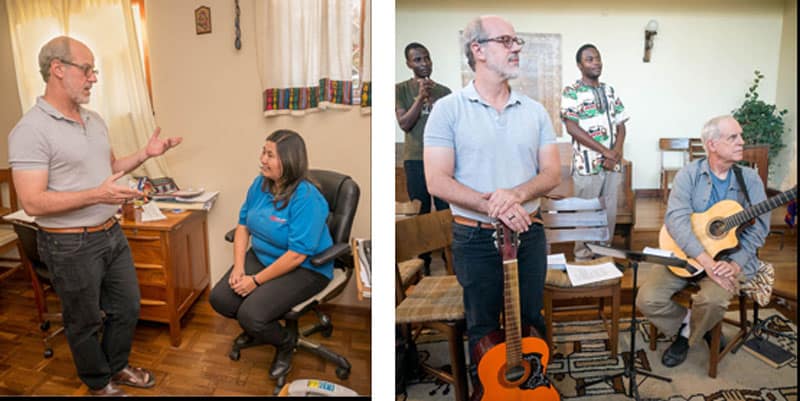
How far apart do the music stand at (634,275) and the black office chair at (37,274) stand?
154 centimetres

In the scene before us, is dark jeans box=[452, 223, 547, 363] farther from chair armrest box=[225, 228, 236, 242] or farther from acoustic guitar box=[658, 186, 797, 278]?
chair armrest box=[225, 228, 236, 242]

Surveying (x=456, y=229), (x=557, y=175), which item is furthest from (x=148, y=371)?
(x=557, y=175)

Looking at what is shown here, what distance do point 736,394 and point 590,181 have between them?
76cm

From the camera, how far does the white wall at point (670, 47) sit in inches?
53.6

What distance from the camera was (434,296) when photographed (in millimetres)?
1589

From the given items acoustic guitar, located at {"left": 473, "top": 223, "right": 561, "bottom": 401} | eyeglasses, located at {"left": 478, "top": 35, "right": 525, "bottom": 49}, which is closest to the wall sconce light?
eyeglasses, located at {"left": 478, "top": 35, "right": 525, "bottom": 49}

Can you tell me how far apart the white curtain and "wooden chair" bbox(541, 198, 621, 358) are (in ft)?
3.86

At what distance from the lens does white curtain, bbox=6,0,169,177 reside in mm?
1237

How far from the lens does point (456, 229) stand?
4.89ft

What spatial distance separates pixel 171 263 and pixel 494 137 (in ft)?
3.18

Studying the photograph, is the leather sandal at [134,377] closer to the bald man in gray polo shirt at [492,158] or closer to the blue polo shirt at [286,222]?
the blue polo shirt at [286,222]


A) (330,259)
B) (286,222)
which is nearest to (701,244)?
(330,259)

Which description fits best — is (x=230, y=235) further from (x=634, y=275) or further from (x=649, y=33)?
(x=649, y=33)

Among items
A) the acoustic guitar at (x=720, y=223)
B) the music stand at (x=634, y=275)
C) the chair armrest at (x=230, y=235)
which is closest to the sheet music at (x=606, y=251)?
the music stand at (x=634, y=275)
